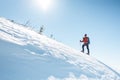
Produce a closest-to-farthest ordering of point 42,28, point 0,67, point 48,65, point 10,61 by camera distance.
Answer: point 0,67
point 10,61
point 48,65
point 42,28

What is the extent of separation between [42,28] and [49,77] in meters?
68.5

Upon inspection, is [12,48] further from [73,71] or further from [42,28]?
[42,28]

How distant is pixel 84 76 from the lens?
20.9 feet

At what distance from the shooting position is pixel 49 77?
5.22 metres

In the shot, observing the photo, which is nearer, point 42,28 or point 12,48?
point 12,48

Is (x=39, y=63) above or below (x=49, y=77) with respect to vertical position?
above

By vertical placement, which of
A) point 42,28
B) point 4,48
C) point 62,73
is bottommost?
point 62,73

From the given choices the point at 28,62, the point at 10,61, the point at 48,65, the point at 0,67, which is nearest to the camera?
the point at 0,67

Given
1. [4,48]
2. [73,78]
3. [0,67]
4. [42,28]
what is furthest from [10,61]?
[42,28]

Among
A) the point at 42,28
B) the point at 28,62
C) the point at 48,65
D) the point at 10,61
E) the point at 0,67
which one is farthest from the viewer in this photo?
the point at 42,28

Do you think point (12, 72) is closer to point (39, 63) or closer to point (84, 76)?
point (39, 63)

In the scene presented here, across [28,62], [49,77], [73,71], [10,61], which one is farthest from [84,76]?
[10,61]

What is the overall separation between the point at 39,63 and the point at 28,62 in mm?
430

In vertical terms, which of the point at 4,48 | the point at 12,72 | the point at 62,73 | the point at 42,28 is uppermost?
the point at 42,28
